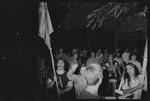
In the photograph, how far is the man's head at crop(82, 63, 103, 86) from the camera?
23.3ft

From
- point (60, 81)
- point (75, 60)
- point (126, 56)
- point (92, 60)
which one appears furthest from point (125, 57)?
point (60, 81)

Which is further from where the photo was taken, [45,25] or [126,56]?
[126,56]

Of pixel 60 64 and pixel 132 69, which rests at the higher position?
pixel 60 64

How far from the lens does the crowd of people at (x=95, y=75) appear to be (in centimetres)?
711

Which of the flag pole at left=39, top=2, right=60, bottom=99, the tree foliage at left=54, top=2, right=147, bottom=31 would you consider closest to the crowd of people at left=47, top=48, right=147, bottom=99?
the flag pole at left=39, top=2, right=60, bottom=99

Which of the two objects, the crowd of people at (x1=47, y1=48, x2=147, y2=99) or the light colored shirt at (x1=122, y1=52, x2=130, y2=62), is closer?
the crowd of people at (x1=47, y1=48, x2=147, y2=99)

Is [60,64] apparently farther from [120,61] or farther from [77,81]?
[120,61]

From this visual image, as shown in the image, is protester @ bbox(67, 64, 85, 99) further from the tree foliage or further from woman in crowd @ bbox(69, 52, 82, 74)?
the tree foliage

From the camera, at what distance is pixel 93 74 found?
7102 mm

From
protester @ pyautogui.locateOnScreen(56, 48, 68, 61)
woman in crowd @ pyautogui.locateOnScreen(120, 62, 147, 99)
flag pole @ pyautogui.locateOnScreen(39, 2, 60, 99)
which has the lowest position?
woman in crowd @ pyautogui.locateOnScreen(120, 62, 147, 99)

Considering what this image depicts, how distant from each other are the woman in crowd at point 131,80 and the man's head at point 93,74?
0.61 meters

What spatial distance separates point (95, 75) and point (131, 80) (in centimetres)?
94

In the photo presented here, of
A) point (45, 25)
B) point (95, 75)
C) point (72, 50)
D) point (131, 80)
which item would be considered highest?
point (45, 25)

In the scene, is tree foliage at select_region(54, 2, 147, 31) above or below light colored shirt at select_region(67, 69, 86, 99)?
above
